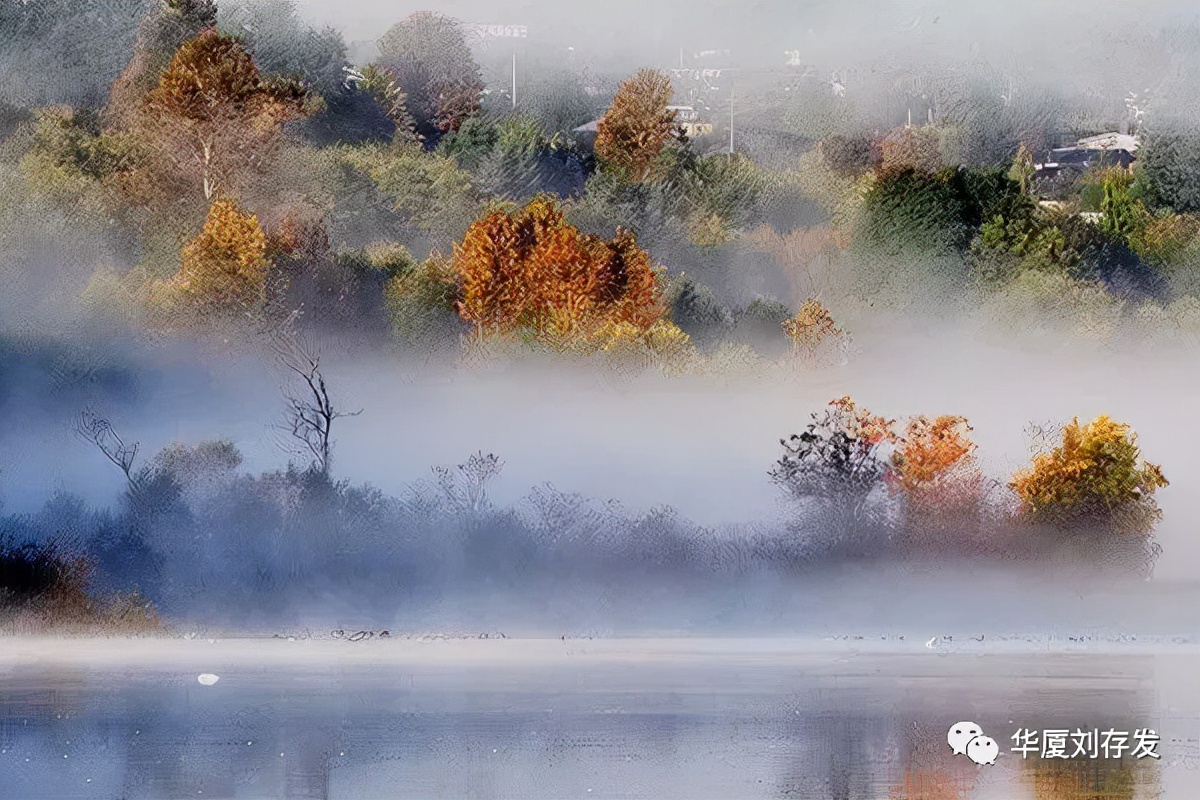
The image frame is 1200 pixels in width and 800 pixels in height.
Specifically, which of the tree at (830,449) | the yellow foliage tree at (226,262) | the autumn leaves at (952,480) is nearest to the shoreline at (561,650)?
the autumn leaves at (952,480)

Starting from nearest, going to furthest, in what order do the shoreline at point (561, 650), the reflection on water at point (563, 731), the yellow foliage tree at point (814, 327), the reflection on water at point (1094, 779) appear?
the reflection on water at point (1094, 779) < the reflection on water at point (563, 731) < the shoreline at point (561, 650) < the yellow foliage tree at point (814, 327)

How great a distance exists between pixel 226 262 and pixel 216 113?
0.50m

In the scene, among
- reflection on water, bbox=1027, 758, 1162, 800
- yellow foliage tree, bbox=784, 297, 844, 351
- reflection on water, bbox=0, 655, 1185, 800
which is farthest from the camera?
yellow foliage tree, bbox=784, 297, 844, 351

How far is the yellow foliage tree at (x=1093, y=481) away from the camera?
6.08 metres

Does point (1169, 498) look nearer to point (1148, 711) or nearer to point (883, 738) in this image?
point (1148, 711)

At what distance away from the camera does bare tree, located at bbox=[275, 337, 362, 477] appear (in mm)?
6121

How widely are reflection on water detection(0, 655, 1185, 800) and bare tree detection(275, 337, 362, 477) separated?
2.35ft

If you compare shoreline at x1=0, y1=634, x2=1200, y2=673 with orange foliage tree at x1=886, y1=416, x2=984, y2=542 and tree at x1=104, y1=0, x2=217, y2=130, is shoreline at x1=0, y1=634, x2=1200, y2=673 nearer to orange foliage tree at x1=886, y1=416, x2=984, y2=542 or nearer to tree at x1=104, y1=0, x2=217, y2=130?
orange foliage tree at x1=886, y1=416, x2=984, y2=542

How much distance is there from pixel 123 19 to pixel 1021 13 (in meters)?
2.98

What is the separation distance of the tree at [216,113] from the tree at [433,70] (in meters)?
0.33

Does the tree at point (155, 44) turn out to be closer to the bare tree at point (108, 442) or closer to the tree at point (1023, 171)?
the bare tree at point (108, 442)

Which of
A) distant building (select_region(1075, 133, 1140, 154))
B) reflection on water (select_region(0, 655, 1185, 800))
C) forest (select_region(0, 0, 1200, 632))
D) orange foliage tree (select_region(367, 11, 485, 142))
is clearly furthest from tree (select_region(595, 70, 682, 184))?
reflection on water (select_region(0, 655, 1185, 800))

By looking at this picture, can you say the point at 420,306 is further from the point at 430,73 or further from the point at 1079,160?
the point at 1079,160

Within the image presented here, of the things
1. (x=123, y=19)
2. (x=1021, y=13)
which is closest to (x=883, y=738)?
(x=1021, y=13)
